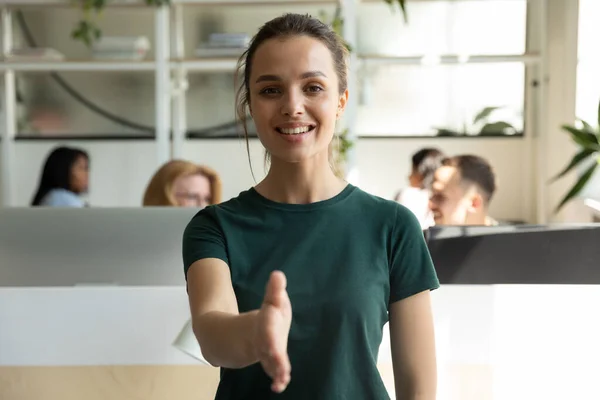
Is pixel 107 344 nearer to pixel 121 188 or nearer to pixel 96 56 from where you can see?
pixel 96 56

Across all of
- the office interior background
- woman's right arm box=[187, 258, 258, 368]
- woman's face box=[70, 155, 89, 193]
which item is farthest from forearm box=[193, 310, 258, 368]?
woman's face box=[70, 155, 89, 193]

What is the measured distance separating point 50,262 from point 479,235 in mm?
760

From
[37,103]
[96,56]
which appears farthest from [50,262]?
[37,103]

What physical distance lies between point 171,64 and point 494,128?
7.20ft

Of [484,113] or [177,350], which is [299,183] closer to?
[177,350]

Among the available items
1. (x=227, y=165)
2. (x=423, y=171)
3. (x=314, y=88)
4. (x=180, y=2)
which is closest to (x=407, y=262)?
(x=314, y=88)

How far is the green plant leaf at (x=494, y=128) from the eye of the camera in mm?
5742

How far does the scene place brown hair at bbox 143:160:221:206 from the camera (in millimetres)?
2838

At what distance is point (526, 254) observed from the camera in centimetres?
149

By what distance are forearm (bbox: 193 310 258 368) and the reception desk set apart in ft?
2.57

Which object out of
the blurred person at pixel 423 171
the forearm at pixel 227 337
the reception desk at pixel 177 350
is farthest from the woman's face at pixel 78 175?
the forearm at pixel 227 337

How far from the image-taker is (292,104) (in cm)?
76

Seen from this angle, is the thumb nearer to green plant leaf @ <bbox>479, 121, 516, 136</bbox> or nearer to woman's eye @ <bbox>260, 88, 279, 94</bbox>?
woman's eye @ <bbox>260, 88, 279, 94</bbox>

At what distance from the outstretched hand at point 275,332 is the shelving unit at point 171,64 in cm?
393
